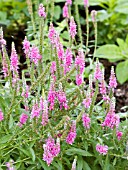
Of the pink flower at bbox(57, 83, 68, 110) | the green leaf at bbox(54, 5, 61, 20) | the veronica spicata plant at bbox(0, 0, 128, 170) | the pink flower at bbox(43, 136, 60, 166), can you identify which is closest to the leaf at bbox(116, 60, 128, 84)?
the green leaf at bbox(54, 5, 61, 20)

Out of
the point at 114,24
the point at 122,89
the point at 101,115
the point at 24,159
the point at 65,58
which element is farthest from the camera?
the point at 114,24

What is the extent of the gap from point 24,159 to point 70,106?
1.36 ft

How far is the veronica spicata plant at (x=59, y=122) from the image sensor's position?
240 centimetres

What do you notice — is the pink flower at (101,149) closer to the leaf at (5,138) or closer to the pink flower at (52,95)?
the pink flower at (52,95)

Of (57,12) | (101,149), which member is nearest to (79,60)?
(101,149)

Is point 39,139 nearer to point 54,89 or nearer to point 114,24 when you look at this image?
point 54,89

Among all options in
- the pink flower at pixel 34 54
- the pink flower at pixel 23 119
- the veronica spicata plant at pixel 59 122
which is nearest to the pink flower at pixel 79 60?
the veronica spicata plant at pixel 59 122

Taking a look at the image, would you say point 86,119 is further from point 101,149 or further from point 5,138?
point 5,138

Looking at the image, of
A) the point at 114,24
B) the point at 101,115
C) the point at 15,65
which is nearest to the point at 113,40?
the point at 114,24

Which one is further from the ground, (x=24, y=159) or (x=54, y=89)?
(x=54, y=89)

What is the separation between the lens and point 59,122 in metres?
2.48

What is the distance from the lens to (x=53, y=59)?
271 centimetres

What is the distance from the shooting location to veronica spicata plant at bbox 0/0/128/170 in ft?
7.86

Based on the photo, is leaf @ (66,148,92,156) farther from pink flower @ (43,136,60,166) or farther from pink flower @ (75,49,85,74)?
pink flower @ (75,49,85,74)
